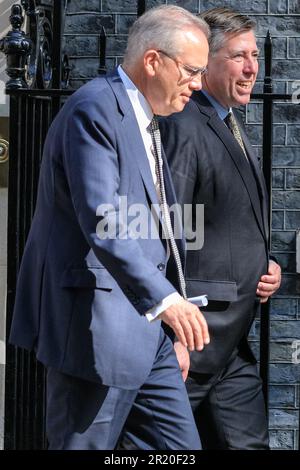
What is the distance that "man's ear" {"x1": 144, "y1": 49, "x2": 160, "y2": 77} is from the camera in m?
3.62

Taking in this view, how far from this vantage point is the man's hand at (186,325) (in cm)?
325

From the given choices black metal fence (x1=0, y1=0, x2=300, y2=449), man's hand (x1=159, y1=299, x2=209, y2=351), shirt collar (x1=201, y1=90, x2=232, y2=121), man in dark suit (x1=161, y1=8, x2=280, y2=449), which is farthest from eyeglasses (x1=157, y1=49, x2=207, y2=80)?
black metal fence (x1=0, y1=0, x2=300, y2=449)

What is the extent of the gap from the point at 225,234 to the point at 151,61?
79 centimetres

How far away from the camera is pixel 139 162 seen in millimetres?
3539

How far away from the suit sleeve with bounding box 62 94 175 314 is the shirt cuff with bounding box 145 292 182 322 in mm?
11

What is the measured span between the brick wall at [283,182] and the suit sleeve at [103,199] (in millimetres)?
2524

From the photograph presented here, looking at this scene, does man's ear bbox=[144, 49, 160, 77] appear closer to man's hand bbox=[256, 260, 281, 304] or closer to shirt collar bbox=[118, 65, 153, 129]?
shirt collar bbox=[118, 65, 153, 129]

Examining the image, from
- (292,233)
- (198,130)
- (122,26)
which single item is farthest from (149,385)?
(122,26)

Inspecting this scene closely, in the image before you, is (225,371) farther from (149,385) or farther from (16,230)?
(16,230)

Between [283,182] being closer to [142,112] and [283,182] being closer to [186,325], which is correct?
[142,112]

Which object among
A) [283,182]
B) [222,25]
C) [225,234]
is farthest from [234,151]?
[283,182]

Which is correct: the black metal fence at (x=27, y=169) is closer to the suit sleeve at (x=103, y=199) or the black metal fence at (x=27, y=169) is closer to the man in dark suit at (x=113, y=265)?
the man in dark suit at (x=113, y=265)

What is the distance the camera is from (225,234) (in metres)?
4.14
